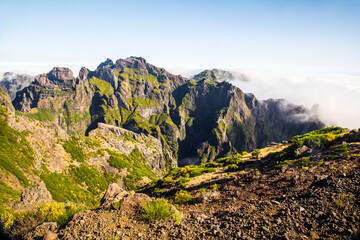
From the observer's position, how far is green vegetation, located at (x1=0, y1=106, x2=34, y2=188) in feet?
148

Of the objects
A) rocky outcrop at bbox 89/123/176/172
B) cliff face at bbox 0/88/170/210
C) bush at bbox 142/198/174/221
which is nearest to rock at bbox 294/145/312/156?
bush at bbox 142/198/174/221

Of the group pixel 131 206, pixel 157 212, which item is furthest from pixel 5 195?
pixel 157 212

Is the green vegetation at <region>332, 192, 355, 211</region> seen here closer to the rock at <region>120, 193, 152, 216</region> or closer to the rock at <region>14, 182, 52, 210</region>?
the rock at <region>120, 193, 152, 216</region>

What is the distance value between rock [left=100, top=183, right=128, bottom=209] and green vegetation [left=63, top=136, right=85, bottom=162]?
72.9 meters

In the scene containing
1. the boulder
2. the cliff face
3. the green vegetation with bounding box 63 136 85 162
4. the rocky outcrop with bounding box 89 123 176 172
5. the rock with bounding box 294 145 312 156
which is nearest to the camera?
the boulder

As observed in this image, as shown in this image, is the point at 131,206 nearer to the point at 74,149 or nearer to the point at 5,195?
the point at 5,195

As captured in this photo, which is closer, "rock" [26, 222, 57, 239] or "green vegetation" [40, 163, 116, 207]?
"rock" [26, 222, 57, 239]

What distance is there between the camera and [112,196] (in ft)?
50.4

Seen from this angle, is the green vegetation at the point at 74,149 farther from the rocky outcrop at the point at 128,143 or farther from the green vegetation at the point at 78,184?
the rocky outcrop at the point at 128,143

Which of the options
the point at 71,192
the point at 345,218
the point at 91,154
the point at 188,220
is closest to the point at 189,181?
the point at 188,220

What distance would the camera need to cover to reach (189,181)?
3059 cm

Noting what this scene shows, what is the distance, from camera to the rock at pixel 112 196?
1324cm

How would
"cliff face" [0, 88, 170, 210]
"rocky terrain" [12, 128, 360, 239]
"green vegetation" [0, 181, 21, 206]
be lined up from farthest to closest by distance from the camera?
"cliff face" [0, 88, 170, 210], "green vegetation" [0, 181, 21, 206], "rocky terrain" [12, 128, 360, 239]

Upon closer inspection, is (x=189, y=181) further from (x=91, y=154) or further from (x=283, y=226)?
(x=91, y=154)
